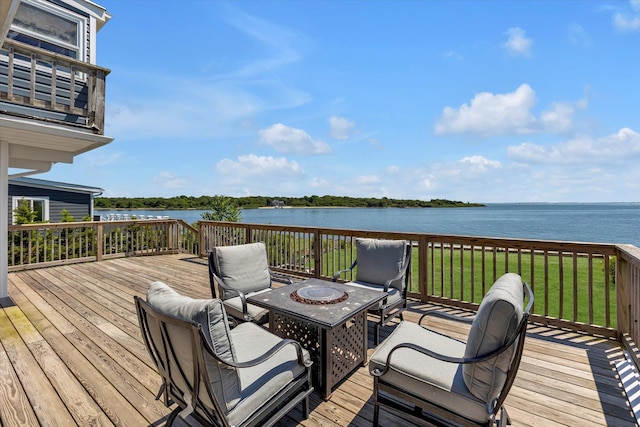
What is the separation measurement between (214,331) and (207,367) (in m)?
0.16

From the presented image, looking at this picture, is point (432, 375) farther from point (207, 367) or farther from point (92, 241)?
point (92, 241)

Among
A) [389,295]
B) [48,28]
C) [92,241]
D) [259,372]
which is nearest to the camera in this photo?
[259,372]

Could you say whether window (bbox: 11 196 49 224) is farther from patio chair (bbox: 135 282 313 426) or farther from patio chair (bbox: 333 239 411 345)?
patio chair (bbox: 135 282 313 426)

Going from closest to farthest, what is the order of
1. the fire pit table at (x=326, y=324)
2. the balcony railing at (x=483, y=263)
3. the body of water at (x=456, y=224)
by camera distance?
the fire pit table at (x=326, y=324), the balcony railing at (x=483, y=263), the body of water at (x=456, y=224)

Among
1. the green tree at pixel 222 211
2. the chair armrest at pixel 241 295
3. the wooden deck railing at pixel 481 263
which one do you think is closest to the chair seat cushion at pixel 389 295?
the wooden deck railing at pixel 481 263

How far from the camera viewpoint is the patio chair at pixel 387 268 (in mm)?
3545

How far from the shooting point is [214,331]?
4.73ft

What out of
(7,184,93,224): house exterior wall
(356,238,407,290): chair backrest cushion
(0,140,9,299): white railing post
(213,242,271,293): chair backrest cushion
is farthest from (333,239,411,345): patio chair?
(7,184,93,224): house exterior wall

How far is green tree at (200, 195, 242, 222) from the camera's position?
659 inches

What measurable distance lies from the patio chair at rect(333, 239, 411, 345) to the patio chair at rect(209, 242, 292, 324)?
3.97 feet

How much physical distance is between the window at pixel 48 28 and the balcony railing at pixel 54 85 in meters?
0.51

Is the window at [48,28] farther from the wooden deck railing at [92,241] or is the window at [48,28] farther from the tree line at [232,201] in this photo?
the tree line at [232,201]

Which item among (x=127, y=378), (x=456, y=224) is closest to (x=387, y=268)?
(x=127, y=378)

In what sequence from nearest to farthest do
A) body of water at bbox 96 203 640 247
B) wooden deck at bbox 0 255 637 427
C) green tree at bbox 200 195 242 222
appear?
wooden deck at bbox 0 255 637 427
green tree at bbox 200 195 242 222
body of water at bbox 96 203 640 247
